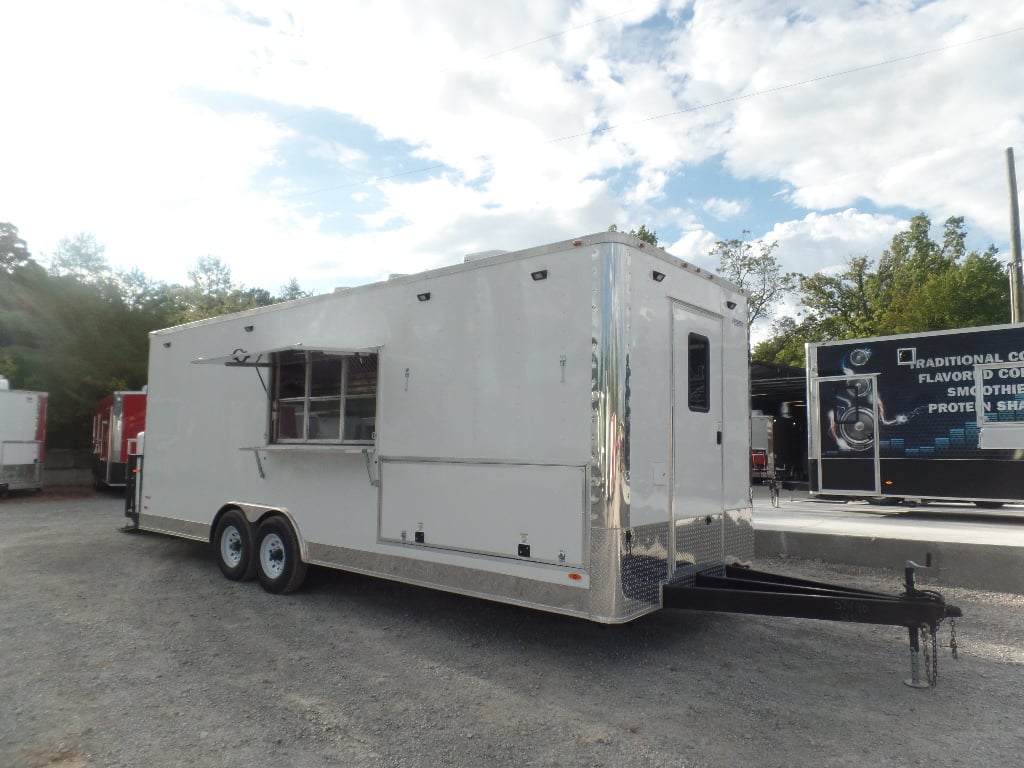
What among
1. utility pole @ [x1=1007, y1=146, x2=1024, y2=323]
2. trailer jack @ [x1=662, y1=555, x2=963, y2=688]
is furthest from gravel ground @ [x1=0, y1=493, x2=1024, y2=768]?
utility pole @ [x1=1007, y1=146, x2=1024, y2=323]

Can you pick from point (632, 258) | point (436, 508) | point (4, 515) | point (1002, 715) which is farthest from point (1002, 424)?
point (4, 515)

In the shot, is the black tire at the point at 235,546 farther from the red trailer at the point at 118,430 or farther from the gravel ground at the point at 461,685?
the red trailer at the point at 118,430

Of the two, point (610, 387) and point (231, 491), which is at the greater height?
point (610, 387)

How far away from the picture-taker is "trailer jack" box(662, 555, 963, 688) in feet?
13.3

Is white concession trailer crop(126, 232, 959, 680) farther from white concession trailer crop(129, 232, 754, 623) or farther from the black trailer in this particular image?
the black trailer

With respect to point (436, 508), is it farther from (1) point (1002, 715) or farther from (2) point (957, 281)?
(2) point (957, 281)

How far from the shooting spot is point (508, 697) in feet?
13.7

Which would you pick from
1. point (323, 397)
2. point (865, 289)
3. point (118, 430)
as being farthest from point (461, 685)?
point (865, 289)

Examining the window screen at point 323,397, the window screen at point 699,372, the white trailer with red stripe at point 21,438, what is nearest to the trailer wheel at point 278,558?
the window screen at point 323,397

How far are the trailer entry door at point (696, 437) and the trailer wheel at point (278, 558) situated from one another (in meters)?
3.50

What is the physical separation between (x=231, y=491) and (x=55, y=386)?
15392 millimetres

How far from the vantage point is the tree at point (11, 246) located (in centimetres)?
2902

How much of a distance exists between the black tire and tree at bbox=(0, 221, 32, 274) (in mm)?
28070

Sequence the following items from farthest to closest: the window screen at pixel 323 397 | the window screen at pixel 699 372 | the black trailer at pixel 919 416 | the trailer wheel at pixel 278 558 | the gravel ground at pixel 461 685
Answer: the black trailer at pixel 919 416 < the trailer wheel at pixel 278 558 < the window screen at pixel 323 397 < the window screen at pixel 699 372 < the gravel ground at pixel 461 685
